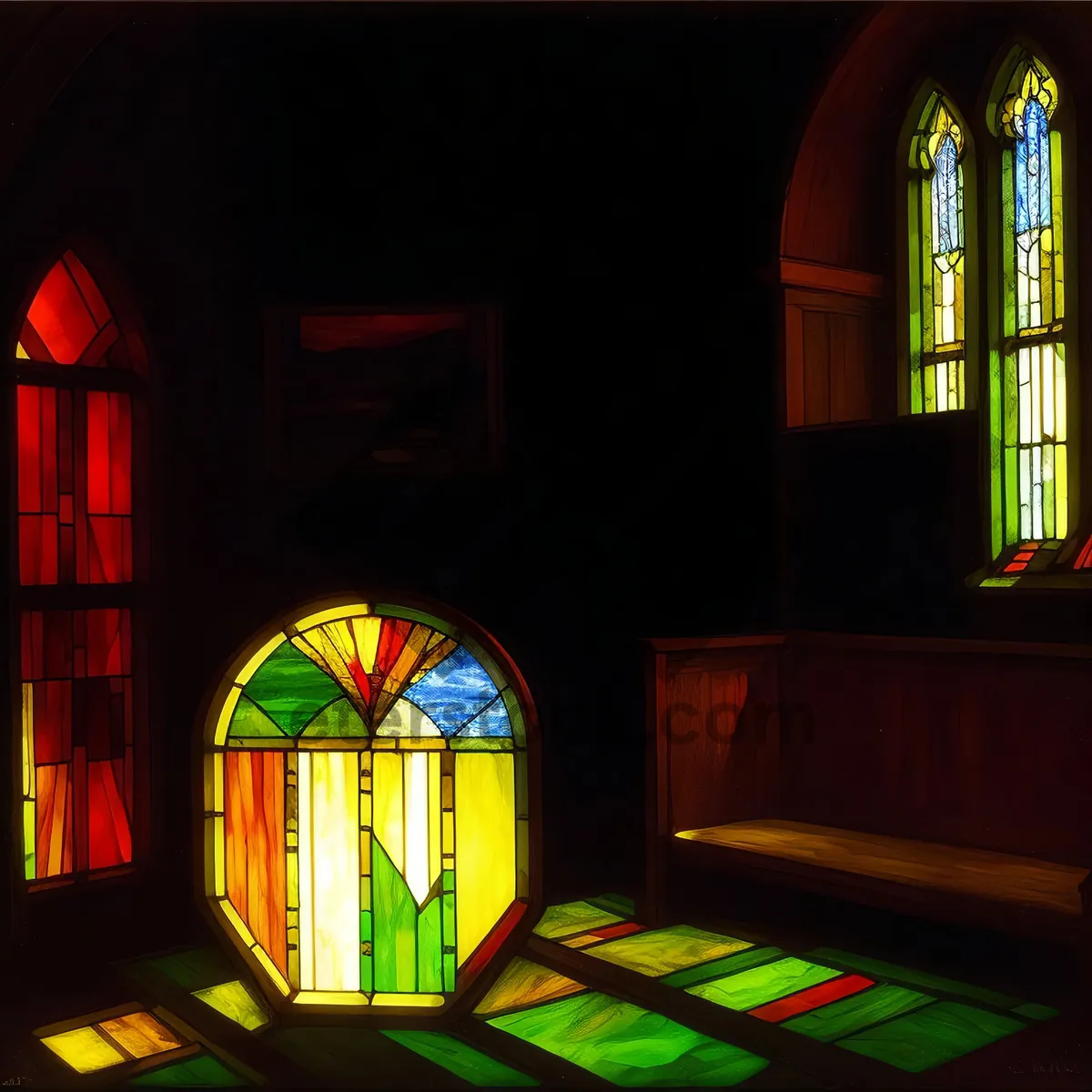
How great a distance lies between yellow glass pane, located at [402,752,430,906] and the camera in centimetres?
338

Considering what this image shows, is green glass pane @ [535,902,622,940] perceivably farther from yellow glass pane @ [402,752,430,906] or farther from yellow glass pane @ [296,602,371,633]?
yellow glass pane @ [296,602,371,633]

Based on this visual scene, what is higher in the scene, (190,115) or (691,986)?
(190,115)

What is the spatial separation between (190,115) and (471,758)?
2.49 metres

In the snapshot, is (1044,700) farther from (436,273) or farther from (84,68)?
(84,68)

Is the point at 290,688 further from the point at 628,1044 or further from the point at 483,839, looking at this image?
the point at 628,1044

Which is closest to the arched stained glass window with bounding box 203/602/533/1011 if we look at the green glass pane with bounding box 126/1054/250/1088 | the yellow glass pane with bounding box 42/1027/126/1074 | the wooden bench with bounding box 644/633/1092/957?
the green glass pane with bounding box 126/1054/250/1088

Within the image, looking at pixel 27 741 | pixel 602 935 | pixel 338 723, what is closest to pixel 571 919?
pixel 602 935

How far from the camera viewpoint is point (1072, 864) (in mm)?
3539

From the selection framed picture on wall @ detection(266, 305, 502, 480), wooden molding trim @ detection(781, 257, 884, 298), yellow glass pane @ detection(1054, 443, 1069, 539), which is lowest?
yellow glass pane @ detection(1054, 443, 1069, 539)

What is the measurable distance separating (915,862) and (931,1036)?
25.7 inches

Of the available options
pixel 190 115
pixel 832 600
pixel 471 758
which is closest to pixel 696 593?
pixel 832 600

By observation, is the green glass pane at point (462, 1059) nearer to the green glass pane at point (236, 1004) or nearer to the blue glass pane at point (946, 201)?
the green glass pane at point (236, 1004)

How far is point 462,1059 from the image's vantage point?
10.2 feet

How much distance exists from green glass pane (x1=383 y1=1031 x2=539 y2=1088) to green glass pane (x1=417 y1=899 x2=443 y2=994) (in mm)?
139
